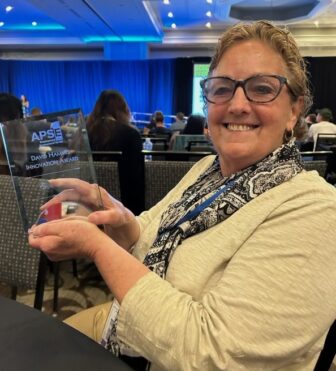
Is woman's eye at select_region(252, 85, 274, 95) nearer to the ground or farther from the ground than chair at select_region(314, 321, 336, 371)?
farther from the ground

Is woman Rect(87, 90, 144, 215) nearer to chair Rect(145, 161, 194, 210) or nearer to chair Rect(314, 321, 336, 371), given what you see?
chair Rect(145, 161, 194, 210)

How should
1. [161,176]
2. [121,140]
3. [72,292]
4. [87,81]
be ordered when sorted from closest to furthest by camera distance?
[161,176] → [72,292] → [121,140] → [87,81]

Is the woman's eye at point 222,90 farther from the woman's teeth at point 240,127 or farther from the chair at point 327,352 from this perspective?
the chair at point 327,352

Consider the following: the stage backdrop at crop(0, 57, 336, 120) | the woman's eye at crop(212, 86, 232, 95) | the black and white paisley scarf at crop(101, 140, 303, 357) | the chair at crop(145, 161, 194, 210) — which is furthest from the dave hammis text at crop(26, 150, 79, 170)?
the stage backdrop at crop(0, 57, 336, 120)

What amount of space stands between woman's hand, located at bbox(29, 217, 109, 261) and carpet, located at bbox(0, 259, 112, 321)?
148 cm

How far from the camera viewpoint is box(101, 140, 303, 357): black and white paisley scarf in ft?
2.63

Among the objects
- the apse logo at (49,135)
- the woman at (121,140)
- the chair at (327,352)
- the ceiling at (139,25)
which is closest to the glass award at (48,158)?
the apse logo at (49,135)

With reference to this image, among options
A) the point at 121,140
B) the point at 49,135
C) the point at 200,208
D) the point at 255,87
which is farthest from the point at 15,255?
the point at 121,140

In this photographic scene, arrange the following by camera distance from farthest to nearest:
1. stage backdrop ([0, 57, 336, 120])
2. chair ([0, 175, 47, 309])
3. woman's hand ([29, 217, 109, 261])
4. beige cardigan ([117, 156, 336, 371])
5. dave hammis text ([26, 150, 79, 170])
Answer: stage backdrop ([0, 57, 336, 120])
chair ([0, 175, 47, 309])
dave hammis text ([26, 150, 79, 170])
woman's hand ([29, 217, 109, 261])
beige cardigan ([117, 156, 336, 371])

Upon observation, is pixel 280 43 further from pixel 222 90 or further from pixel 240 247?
pixel 240 247

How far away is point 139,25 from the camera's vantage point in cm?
848

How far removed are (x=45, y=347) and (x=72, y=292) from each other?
1.77 meters

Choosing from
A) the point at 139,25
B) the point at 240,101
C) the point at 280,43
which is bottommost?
the point at 240,101

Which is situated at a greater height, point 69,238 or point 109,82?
point 109,82
